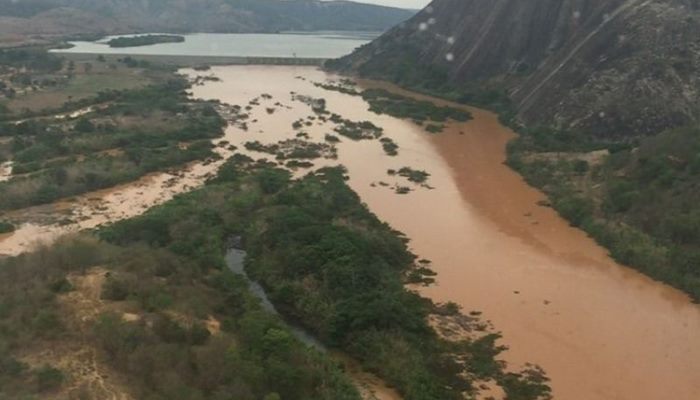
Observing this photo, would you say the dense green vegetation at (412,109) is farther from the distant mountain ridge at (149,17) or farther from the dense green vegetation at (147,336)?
the distant mountain ridge at (149,17)

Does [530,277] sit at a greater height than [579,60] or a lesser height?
lesser

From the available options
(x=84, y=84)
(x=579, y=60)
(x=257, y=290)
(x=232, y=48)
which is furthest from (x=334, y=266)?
(x=232, y=48)

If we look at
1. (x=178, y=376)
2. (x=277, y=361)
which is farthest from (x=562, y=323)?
(x=178, y=376)

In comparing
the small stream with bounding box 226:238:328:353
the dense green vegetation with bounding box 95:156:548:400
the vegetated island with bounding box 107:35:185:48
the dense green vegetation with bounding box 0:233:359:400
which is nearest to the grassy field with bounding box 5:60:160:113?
the vegetated island with bounding box 107:35:185:48

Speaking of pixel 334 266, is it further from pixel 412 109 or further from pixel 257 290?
pixel 412 109

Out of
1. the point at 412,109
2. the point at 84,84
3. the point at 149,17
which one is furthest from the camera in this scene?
the point at 149,17

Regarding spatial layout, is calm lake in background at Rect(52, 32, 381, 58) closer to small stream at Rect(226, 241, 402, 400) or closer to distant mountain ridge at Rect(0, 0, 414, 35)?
distant mountain ridge at Rect(0, 0, 414, 35)

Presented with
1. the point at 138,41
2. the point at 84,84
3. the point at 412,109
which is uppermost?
the point at 412,109

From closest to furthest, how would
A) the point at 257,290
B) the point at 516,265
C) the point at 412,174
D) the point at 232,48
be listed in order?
the point at 257,290, the point at 516,265, the point at 412,174, the point at 232,48
